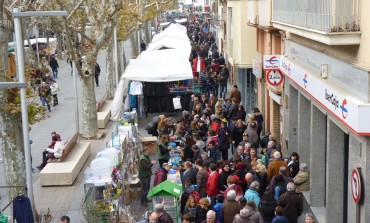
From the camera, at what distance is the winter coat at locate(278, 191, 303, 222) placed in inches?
483

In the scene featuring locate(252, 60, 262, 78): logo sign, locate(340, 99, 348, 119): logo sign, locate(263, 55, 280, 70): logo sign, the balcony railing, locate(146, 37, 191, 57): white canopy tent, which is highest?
the balcony railing

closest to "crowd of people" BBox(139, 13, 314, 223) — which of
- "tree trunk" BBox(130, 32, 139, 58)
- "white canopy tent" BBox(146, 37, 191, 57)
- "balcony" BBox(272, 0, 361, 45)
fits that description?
"balcony" BBox(272, 0, 361, 45)

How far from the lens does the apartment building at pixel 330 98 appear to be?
10508 millimetres

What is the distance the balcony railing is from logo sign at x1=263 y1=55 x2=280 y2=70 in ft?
12.7

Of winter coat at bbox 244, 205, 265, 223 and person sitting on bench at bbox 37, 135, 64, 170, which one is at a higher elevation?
winter coat at bbox 244, 205, 265, 223

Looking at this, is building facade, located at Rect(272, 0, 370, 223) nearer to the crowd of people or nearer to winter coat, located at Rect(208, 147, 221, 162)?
the crowd of people

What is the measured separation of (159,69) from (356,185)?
15806 millimetres

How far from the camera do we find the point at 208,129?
19.3 metres

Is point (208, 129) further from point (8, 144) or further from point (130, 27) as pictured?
point (130, 27)

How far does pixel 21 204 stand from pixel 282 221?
4.92 metres

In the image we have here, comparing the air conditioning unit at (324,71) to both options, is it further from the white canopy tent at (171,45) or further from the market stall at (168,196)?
the white canopy tent at (171,45)

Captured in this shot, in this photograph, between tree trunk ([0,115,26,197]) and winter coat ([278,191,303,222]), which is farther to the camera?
tree trunk ([0,115,26,197])

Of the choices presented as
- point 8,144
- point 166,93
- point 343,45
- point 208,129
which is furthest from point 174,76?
point 343,45

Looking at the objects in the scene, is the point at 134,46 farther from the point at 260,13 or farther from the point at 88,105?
the point at 260,13
